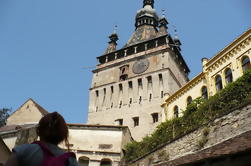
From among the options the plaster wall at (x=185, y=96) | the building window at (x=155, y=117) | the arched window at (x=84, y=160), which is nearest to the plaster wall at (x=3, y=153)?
the arched window at (x=84, y=160)

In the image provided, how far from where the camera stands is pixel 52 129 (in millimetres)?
3217

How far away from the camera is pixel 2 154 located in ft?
61.8

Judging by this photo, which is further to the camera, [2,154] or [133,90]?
[133,90]

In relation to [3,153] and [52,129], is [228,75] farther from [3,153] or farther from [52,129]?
[52,129]

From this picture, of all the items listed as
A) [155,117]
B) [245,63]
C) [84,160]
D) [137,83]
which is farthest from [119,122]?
[245,63]

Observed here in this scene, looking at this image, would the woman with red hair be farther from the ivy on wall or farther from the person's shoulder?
the ivy on wall

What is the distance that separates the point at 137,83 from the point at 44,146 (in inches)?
1674

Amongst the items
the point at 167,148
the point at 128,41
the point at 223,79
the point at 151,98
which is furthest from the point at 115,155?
the point at 128,41

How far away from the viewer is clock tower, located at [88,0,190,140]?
42.2 meters

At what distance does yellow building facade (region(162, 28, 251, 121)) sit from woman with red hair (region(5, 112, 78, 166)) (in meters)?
19.5

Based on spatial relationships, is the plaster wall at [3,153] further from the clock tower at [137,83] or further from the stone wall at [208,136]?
the clock tower at [137,83]

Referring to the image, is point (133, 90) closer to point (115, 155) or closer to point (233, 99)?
point (115, 155)

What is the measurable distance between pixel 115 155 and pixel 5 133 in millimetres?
13958

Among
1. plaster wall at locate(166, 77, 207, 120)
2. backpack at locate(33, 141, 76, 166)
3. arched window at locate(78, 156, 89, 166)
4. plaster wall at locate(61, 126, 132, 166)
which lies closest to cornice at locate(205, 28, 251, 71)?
plaster wall at locate(166, 77, 207, 120)
